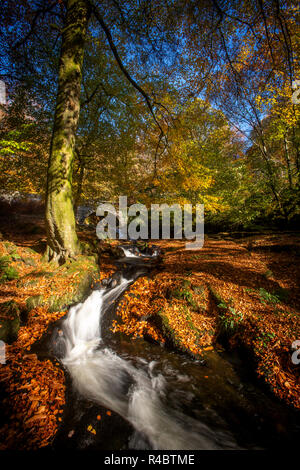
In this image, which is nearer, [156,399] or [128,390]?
[156,399]

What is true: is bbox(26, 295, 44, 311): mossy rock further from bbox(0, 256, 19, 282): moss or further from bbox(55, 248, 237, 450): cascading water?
bbox(0, 256, 19, 282): moss

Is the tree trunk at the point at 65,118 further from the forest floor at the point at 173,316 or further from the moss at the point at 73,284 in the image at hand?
the forest floor at the point at 173,316

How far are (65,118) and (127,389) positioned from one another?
6926 millimetres

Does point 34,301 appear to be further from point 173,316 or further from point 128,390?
point 173,316

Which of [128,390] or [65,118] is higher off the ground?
[65,118]

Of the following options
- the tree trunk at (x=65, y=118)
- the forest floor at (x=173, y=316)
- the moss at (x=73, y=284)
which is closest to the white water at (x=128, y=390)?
the moss at (x=73, y=284)

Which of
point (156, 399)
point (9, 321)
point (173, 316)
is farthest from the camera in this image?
point (173, 316)

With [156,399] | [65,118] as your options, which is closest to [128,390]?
[156,399]

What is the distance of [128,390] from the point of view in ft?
9.54

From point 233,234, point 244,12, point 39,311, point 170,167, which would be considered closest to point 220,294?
point 39,311

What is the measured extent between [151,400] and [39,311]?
9.77ft

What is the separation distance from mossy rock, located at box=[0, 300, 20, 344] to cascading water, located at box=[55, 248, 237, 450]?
2.86 ft

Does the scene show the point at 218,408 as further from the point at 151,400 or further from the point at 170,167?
the point at 170,167

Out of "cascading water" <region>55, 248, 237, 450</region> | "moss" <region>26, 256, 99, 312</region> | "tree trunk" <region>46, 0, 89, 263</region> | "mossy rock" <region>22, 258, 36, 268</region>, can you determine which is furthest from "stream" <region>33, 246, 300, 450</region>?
"tree trunk" <region>46, 0, 89, 263</region>
